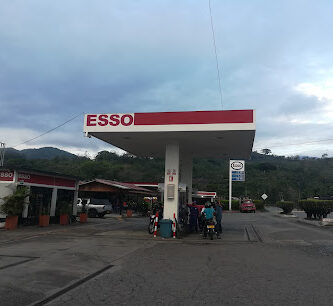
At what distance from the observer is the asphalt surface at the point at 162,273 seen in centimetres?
570

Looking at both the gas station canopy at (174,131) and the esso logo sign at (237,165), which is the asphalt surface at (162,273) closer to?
the gas station canopy at (174,131)

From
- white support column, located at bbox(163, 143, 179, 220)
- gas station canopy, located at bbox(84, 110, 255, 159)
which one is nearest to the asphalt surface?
white support column, located at bbox(163, 143, 179, 220)

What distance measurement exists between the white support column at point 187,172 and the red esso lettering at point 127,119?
6130mm

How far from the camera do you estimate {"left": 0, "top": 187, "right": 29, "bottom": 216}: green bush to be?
16.2m

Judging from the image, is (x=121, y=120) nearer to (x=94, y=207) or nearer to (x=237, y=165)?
(x=94, y=207)

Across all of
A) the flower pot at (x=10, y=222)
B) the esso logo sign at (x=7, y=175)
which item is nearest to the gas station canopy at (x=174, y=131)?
the esso logo sign at (x=7, y=175)

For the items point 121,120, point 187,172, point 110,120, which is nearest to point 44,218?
point 110,120

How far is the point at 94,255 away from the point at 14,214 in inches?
336

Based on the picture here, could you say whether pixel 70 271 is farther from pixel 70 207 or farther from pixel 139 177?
pixel 139 177

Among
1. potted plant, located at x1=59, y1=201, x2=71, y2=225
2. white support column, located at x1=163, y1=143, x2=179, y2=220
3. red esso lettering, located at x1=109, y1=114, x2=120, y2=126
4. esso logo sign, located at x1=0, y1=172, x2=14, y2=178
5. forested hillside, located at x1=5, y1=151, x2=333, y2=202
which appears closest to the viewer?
red esso lettering, located at x1=109, y1=114, x2=120, y2=126

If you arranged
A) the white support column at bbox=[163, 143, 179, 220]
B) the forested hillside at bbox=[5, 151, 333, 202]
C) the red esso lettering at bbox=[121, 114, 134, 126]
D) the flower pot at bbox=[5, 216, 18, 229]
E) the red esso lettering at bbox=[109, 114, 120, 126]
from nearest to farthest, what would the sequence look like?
the red esso lettering at bbox=[121, 114, 134, 126], the red esso lettering at bbox=[109, 114, 120, 126], the white support column at bbox=[163, 143, 179, 220], the flower pot at bbox=[5, 216, 18, 229], the forested hillside at bbox=[5, 151, 333, 202]

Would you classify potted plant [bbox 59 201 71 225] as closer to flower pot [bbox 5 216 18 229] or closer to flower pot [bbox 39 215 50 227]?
flower pot [bbox 39 215 50 227]

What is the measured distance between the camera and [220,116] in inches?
554

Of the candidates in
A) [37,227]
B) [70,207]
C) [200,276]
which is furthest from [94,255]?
[70,207]
